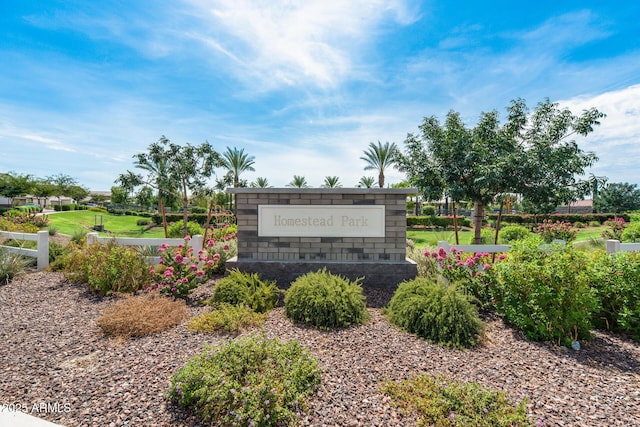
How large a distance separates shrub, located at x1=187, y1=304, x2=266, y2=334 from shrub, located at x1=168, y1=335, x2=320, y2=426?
2.85 ft

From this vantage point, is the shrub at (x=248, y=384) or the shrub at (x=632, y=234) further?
the shrub at (x=632, y=234)

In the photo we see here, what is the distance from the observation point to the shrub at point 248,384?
7.64 ft

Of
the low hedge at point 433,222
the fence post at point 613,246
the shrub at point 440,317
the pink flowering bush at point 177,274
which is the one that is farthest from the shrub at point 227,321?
the low hedge at point 433,222

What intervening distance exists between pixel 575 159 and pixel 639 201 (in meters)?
57.5

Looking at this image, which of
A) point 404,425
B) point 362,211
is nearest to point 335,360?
point 404,425

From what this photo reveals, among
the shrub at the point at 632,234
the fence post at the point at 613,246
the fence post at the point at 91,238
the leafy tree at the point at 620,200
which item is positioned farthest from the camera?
the leafy tree at the point at 620,200

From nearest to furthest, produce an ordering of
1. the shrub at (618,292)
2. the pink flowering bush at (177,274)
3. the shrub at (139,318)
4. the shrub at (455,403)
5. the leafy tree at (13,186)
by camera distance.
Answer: the shrub at (455,403), the shrub at (139,318), the shrub at (618,292), the pink flowering bush at (177,274), the leafy tree at (13,186)

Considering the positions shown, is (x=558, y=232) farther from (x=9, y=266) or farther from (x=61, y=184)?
(x=61, y=184)

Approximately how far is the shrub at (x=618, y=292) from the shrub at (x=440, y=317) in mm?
1600

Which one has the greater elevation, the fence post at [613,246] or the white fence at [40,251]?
the fence post at [613,246]

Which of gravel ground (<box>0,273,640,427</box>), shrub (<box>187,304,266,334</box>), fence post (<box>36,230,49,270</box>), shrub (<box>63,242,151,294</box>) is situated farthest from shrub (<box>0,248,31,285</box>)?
shrub (<box>187,304,266,334</box>)

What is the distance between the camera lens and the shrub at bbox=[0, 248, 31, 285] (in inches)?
248

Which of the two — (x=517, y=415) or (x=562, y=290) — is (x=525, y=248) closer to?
(x=562, y=290)

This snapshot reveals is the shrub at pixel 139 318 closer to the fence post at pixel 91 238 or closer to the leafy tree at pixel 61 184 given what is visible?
the fence post at pixel 91 238
